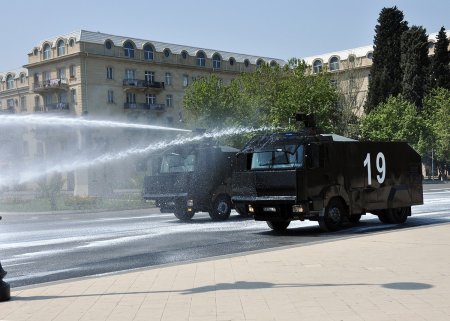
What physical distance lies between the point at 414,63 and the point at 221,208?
4881 centimetres

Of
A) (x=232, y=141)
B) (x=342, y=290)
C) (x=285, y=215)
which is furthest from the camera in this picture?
(x=232, y=141)

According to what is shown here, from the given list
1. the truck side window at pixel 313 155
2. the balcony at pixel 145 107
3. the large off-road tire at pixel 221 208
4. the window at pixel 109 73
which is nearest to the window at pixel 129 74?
the window at pixel 109 73

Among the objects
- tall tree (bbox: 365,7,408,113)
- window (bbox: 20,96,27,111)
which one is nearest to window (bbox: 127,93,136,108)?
window (bbox: 20,96,27,111)

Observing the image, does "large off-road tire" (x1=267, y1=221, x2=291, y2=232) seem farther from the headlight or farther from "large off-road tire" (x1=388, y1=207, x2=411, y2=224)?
"large off-road tire" (x1=388, y1=207, x2=411, y2=224)

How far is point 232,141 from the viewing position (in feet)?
151

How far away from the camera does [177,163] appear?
20.4 metres

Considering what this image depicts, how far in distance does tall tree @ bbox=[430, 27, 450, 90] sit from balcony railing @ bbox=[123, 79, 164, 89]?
3267 centimetres

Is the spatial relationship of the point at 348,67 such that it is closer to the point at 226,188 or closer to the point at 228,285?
the point at 226,188

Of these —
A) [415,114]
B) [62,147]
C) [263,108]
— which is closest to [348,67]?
[415,114]

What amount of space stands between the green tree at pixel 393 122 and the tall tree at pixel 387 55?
2976 millimetres

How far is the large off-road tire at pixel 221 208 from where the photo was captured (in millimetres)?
20141

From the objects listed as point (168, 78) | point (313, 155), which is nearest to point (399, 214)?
point (313, 155)

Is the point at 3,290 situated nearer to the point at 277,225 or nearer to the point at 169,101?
the point at 277,225

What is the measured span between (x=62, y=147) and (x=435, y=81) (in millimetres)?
41833
